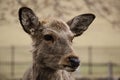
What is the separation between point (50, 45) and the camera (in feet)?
30.9

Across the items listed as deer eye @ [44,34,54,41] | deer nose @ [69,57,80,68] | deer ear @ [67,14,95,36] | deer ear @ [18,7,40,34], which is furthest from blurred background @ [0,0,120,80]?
deer nose @ [69,57,80,68]

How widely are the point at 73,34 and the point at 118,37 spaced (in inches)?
944

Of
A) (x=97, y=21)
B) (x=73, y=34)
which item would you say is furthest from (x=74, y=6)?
(x=73, y=34)

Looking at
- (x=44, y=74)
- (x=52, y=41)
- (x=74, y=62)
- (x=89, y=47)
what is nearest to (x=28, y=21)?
(x=52, y=41)

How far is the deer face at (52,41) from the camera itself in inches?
356

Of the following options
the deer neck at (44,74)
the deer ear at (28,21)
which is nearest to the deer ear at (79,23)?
the deer ear at (28,21)

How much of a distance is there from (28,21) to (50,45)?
26.8 inches

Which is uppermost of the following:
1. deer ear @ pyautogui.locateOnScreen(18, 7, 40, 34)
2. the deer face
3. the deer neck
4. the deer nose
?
deer ear @ pyautogui.locateOnScreen(18, 7, 40, 34)

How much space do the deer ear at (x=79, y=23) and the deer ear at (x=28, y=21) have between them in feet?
2.15

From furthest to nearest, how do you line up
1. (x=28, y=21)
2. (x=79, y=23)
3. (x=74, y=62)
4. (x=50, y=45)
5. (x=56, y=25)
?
(x=79, y=23), (x=28, y=21), (x=56, y=25), (x=50, y=45), (x=74, y=62)

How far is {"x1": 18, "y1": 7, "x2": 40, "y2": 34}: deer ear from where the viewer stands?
9828mm

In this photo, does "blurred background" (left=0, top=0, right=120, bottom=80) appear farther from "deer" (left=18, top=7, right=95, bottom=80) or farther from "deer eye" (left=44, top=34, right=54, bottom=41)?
"deer eye" (left=44, top=34, right=54, bottom=41)

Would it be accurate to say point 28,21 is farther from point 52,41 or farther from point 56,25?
point 52,41

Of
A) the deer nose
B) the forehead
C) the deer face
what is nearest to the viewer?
the deer nose
